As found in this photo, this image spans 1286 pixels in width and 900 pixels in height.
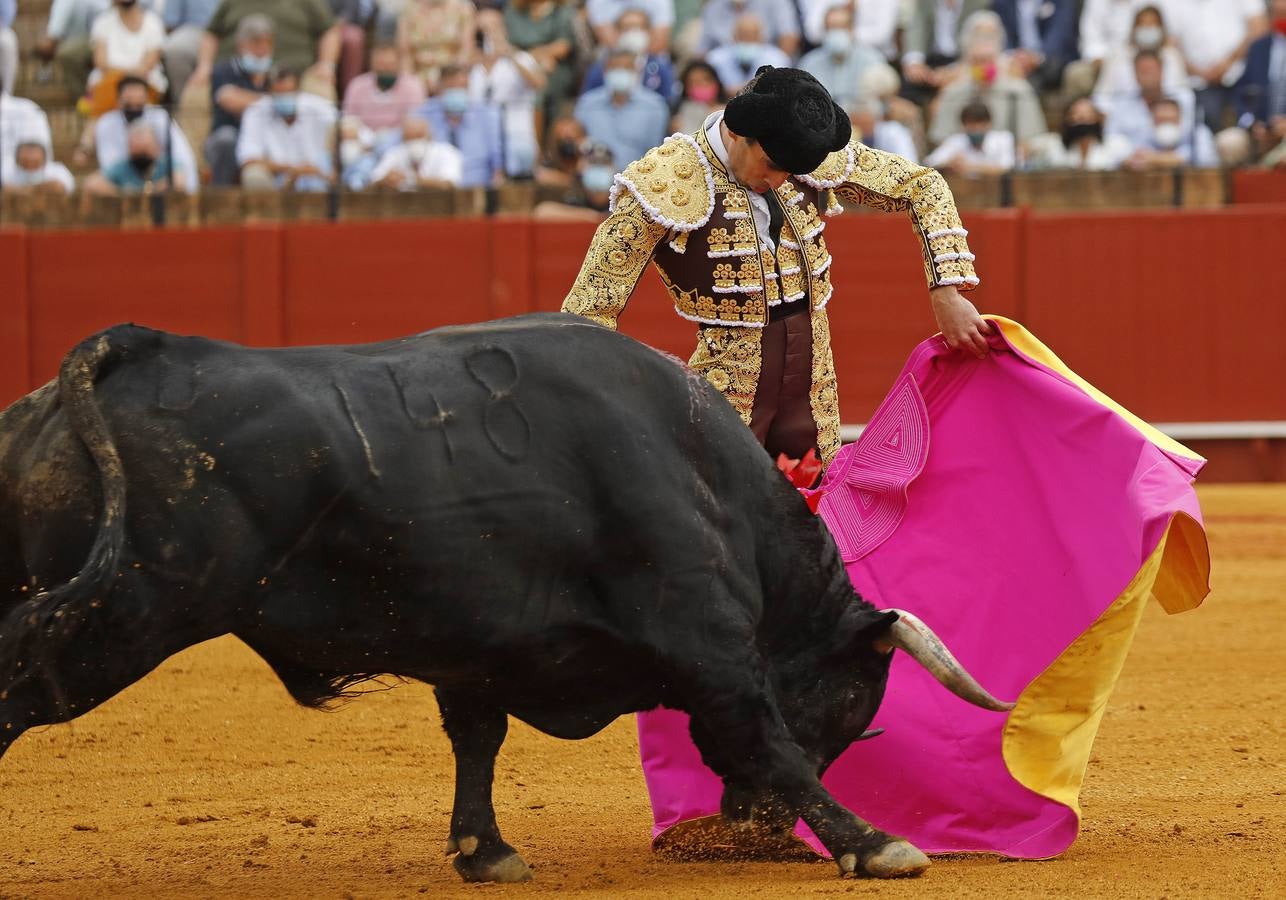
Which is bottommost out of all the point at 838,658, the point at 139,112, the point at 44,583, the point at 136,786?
the point at 136,786

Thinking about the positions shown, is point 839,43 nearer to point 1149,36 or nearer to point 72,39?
point 1149,36

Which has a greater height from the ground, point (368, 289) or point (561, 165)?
point (561, 165)

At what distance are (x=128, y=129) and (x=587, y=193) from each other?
239 cm

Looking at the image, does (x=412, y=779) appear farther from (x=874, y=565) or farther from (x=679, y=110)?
(x=679, y=110)

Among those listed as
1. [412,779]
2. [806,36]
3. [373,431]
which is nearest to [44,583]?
[373,431]

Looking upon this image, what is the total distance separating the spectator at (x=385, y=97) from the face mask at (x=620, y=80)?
0.97 meters

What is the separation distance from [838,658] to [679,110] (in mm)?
6037

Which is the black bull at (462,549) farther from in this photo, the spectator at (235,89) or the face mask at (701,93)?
the spectator at (235,89)

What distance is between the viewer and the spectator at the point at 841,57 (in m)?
9.23

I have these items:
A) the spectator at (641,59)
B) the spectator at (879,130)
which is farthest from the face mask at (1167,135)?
the spectator at (641,59)

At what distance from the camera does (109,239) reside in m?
9.65

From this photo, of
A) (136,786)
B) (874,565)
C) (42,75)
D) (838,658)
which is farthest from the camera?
(42,75)

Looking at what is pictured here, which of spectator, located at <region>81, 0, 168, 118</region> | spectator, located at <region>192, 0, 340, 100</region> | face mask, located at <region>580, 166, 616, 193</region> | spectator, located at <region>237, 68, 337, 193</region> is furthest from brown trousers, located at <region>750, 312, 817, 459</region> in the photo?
spectator, located at <region>81, 0, 168, 118</region>

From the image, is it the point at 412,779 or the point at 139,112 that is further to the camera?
the point at 139,112
